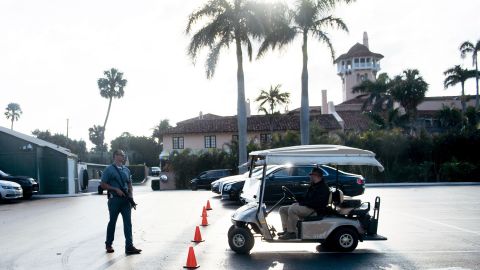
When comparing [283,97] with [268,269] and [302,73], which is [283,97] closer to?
[302,73]

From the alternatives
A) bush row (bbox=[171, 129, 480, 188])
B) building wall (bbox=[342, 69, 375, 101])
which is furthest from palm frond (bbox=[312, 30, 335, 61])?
building wall (bbox=[342, 69, 375, 101])

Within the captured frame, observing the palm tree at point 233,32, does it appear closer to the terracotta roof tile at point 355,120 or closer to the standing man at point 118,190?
the standing man at point 118,190

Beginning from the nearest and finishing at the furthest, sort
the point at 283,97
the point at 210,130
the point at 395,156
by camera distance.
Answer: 1. the point at 395,156
2. the point at 283,97
3. the point at 210,130

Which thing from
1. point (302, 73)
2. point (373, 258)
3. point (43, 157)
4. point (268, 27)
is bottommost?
point (373, 258)

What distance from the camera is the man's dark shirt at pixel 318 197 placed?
1023cm

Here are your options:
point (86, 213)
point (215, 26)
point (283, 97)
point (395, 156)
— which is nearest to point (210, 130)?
point (283, 97)

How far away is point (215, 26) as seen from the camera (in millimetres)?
34250

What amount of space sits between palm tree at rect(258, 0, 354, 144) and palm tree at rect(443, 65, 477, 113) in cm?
3329

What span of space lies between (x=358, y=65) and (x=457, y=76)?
25224mm

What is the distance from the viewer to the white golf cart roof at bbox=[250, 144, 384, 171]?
33.5ft

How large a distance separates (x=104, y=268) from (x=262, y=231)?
282 centimetres

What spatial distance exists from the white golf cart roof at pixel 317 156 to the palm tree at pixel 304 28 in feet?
77.1

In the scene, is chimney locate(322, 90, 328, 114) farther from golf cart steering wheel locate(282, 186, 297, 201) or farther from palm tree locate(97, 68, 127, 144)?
golf cart steering wheel locate(282, 186, 297, 201)

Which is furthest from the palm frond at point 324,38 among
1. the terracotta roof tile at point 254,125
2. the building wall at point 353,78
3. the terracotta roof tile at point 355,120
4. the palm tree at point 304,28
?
the building wall at point 353,78
